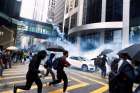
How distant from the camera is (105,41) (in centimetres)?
4628

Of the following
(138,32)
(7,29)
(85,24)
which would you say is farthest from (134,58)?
(7,29)

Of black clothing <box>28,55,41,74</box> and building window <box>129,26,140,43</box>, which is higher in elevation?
building window <box>129,26,140,43</box>

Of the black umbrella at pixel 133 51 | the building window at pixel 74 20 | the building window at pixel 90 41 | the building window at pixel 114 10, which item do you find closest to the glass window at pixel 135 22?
the building window at pixel 114 10

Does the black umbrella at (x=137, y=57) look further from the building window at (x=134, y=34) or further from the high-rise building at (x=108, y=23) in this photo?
the building window at (x=134, y=34)

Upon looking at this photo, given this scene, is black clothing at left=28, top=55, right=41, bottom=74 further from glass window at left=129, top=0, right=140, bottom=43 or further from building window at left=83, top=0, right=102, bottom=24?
building window at left=83, top=0, right=102, bottom=24

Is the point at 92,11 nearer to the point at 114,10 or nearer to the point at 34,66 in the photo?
the point at 114,10

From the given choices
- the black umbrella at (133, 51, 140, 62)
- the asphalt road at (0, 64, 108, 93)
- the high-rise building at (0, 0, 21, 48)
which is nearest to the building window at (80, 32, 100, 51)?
the high-rise building at (0, 0, 21, 48)

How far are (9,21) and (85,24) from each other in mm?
12530

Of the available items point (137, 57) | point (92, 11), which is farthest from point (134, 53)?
point (92, 11)

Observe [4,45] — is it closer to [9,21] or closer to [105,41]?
[9,21]

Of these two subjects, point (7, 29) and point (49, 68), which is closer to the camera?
point (49, 68)

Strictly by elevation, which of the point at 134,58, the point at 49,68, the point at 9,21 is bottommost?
the point at 49,68

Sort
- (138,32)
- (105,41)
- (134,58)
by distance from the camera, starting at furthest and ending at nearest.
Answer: (105,41) < (138,32) < (134,58)

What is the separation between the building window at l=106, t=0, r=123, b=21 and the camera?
4269 centimetres
